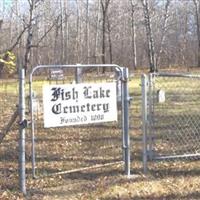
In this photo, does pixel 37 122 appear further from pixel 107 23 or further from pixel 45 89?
pixel 107 23

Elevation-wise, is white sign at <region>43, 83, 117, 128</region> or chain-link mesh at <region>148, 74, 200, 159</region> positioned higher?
white sign at <region>43, 83, 117, 128</region>

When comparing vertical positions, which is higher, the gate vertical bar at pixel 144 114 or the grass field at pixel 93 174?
the gate vertical bar at pixel 144 114

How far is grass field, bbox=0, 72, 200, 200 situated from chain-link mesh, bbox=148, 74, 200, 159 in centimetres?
39

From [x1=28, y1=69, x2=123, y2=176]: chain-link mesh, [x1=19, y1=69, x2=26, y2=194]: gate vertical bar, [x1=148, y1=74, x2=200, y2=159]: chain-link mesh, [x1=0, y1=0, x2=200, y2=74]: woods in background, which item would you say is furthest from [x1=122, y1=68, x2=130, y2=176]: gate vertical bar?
[x1=0, y1=0, x2=200, y2=74]: woods in background

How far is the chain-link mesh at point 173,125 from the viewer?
8.57m

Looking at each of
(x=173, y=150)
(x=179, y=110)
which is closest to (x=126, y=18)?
(x=179, y=110)

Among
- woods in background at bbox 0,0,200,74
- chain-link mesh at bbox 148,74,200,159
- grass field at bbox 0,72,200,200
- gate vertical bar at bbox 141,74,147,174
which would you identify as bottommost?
grass field at bbox 0,72,200,200

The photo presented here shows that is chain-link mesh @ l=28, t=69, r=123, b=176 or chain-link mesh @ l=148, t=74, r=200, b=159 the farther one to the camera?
chain-link mesh @ l=148, t=74, r=200, b=159

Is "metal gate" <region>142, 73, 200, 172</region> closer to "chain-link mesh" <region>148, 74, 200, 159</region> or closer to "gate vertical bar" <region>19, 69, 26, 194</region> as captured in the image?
"chain-link mesh" <region>148, 74, 200, 159</region>

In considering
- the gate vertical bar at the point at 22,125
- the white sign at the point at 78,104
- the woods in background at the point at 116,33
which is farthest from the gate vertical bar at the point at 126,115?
the woods in background at the point at 116,33

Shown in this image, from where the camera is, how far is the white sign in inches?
269

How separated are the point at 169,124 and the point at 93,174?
527cm

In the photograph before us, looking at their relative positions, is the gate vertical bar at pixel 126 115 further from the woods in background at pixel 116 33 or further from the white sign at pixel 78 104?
the woods in background at pixel 116 33

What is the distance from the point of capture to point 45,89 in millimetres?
6730
